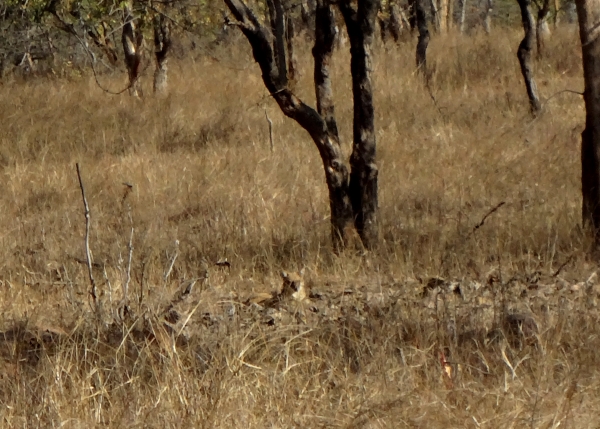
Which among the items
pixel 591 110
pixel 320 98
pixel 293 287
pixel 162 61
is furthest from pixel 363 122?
pixel 162 61

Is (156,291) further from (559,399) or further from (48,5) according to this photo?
(48,5)

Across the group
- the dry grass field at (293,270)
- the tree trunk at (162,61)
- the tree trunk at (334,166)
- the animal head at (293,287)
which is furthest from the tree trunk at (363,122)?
the tree trunk at (162,61)

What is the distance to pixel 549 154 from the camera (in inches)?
366

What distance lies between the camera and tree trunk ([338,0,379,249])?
19.1 ft

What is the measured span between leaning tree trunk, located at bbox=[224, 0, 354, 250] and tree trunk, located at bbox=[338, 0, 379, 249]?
0.09 metres

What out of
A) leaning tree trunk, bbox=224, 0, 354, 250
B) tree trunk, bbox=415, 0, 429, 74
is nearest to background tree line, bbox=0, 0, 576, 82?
tree trunk, bbox=415, 0, 429, 74

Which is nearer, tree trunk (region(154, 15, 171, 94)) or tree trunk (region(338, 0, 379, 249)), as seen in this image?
tree trunk (region(338, 0, 379, 249))

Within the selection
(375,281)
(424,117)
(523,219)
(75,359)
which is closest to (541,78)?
(424,117)

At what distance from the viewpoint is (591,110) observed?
5.48m

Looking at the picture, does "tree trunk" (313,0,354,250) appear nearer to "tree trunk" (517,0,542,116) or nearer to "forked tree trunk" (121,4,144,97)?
"tree trunk" (517,0,542,116)

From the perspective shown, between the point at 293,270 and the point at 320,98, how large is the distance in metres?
1.21

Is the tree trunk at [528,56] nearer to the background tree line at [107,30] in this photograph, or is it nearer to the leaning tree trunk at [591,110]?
the background tree line at [107,30]

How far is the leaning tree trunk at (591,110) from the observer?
5.36 m

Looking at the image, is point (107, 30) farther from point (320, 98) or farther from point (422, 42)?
point (320, 98)
